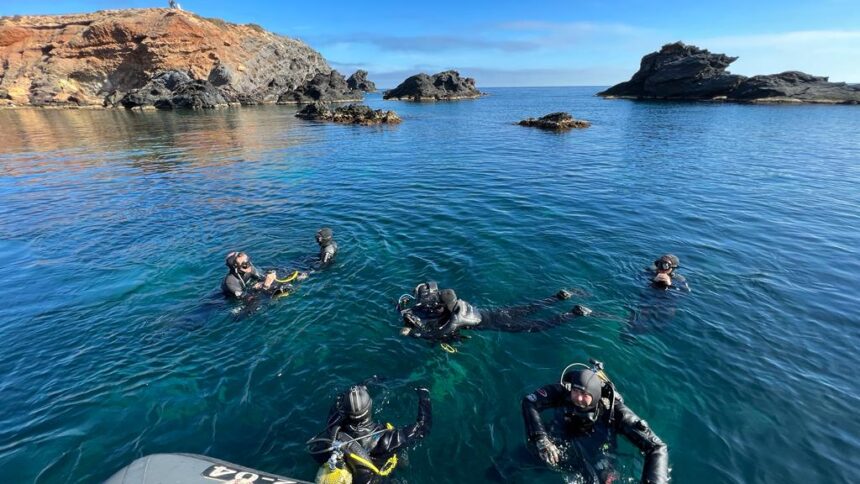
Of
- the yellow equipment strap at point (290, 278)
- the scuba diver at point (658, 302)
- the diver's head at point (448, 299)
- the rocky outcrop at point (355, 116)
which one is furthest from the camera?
the rocky outcrop at point (355, 116)

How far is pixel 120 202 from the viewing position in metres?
20.4

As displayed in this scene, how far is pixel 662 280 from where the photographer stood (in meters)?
11.2

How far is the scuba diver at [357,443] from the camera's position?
17.6 feet

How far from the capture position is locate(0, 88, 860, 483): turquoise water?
687cm

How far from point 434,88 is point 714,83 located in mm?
81181

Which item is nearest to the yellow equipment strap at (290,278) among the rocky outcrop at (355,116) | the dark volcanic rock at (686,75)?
the rocky outcrop at (355,116)

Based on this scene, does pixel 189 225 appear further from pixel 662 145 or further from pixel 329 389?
pixel 662 145

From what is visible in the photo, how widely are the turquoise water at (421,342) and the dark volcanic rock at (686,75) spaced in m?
95.7

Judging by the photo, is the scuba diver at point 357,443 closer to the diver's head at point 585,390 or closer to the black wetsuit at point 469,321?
the diver's head at point 585,390

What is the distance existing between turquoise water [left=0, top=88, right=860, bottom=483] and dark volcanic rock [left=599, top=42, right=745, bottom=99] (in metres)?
95.7

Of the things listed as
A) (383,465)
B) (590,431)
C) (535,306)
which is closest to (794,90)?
(535,306)

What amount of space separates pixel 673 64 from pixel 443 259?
125 metres

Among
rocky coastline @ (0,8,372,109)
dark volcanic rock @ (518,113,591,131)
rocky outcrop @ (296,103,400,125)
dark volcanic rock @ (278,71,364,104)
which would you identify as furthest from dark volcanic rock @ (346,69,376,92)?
dark volcanic rock @ (518,113,591,131)

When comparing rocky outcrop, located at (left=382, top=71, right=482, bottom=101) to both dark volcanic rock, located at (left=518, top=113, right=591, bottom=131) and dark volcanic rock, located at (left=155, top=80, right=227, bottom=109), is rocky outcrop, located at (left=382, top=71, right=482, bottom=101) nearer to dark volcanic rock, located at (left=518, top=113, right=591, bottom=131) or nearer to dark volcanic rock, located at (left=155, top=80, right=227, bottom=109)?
dark volcanic rock, located at (left=155, top=80, right=227, bottom=109)
